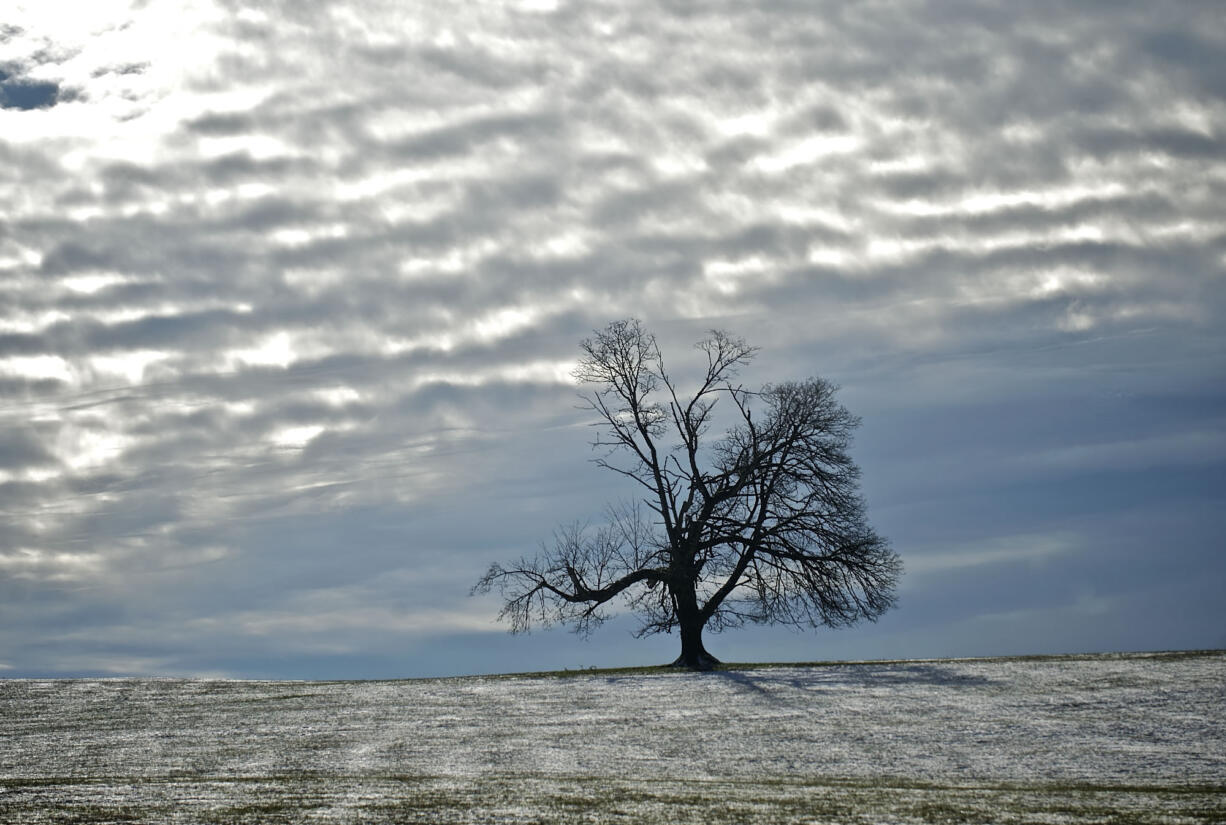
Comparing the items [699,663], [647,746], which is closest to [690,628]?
[699,663]

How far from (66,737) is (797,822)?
15.9 m

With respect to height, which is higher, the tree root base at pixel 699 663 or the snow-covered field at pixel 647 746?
the tree root base at pixel 699 663

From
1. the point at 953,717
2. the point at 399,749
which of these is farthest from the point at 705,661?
the point at 399,749

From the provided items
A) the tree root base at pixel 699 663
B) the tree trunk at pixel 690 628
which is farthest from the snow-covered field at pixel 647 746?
the tree trunk at pixel 690 628

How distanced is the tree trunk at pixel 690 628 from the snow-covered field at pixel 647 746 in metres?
2.59

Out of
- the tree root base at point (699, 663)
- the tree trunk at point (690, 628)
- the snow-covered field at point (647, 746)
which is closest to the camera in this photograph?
the snow-covered field at point (647, 746)

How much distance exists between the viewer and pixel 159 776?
16078 mm

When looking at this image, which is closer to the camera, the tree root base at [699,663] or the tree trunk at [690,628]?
the tree root base at [699,663]

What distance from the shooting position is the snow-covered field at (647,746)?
12531mm

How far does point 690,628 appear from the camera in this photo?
102ft

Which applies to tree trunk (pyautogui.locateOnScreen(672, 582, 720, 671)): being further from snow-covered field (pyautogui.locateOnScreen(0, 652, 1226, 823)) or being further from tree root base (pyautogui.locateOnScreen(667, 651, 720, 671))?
snow-covered field (pyautogui.locateOnScreen(0, 652, 1226, 823))

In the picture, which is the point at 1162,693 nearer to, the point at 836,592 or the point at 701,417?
the point at 836,592

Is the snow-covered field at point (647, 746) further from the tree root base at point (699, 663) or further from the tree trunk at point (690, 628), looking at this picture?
the tree trunk at point (690, 628)

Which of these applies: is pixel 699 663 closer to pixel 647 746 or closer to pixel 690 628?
pixel 690 628
